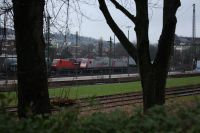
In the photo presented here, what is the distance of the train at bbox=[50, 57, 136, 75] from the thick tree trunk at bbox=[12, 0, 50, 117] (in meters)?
61.5

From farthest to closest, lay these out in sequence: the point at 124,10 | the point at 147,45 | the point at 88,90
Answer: the point at 88,90 < the point at 124,10 < the point at 147,45

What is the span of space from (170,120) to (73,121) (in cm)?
87

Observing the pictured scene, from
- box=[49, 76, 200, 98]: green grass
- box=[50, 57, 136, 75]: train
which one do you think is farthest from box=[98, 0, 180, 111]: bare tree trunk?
box=[50, 57, 136, 75]: train

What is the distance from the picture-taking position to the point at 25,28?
7.79 m

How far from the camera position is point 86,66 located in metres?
80.8

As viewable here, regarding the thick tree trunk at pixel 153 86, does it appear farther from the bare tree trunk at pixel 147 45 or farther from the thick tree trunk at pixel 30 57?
the thick tree trunk at pixel 30 57

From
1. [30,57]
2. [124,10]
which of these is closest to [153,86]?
[124,10]

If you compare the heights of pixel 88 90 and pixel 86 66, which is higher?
pixel 86 66

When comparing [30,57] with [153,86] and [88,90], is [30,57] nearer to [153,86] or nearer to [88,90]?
[153,86]

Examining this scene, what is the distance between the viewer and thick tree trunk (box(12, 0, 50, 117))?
25.3ft

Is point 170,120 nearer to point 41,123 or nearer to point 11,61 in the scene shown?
point 41,123

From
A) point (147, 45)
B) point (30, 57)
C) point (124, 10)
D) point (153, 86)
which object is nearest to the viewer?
point (30, 57)

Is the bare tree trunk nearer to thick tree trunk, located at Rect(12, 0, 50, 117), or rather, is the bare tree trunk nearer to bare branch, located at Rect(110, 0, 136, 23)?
bare branch, located at Rect(110, 0, 136, 23)

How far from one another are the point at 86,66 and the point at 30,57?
239 ft
